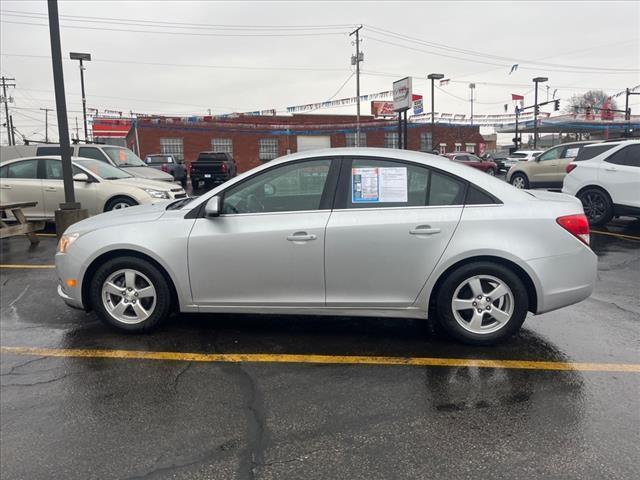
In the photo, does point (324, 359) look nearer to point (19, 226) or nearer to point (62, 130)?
point (19, 226)

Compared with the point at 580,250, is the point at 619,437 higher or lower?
lower

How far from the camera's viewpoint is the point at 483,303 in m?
3.95

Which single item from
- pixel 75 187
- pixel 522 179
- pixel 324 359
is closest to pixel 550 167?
pixel 522 179

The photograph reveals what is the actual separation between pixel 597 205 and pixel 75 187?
33.0ft

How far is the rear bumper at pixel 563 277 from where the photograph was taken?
154 inches

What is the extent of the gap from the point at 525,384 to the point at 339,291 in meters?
1.50

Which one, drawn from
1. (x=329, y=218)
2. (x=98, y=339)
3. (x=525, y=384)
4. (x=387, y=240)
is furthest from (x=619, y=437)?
(x=98, y=339)

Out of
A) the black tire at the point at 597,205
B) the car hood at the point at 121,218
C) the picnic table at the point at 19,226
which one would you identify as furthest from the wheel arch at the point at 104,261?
the black tire at the point at 597,205

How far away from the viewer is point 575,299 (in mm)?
→ 4027

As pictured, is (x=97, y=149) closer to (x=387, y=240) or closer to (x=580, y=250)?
(x=387, y=240)

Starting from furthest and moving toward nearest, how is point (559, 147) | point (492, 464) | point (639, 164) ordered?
point (559, 147) → point (639, 164) → point (492, 464)

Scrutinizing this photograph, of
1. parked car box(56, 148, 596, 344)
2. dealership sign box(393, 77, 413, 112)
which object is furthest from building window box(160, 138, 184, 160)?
parked car box(56, 148, 596, 344)

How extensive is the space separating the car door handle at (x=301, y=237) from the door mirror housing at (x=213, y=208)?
62cm

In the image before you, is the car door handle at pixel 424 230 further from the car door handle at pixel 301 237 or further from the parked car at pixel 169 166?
the parked car at pixel 169 166
